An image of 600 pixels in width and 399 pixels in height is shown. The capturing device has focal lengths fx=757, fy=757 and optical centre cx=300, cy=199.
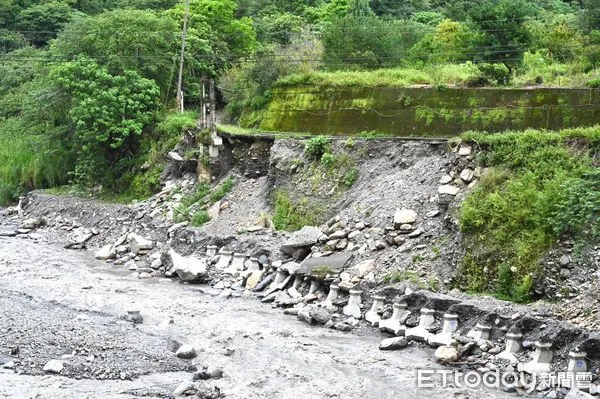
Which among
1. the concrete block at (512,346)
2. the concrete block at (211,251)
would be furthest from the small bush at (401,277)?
the concrete block at (211,251)

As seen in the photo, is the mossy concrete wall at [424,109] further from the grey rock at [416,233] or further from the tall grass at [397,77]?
the grey rock at [416,233]

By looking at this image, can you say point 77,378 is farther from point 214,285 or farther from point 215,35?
point 215,35

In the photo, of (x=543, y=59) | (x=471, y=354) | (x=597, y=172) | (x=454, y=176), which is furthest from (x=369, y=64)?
(x=471, y=354)

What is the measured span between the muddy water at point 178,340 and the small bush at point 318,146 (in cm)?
572

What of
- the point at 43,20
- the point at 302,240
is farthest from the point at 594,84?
the point at 43,20

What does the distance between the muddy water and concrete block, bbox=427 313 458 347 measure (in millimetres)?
226

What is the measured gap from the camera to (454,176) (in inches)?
727

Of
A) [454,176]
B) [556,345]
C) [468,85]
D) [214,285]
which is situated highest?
[468,85]

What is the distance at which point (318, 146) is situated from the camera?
75.7ft

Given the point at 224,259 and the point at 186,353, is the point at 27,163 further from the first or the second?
the point at 186,353

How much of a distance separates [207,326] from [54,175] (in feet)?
74.2

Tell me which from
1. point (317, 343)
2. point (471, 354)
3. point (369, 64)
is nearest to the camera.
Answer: point (471, 354)

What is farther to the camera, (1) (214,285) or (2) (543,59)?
(2) (543,59)

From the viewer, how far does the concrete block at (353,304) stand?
16389 mm
